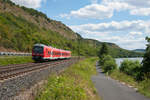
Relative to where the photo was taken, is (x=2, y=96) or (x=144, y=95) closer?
(x=2, y=96)

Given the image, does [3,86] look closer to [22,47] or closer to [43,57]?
[43,57]

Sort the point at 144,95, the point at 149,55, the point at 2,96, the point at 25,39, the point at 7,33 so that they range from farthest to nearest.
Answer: the point at 25,39 → the point at 7,33 → the point at 149,55 → the point at 144,95 → the point at 2,96

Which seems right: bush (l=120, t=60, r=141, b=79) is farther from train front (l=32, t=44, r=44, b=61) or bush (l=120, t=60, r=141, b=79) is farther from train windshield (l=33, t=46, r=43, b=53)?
train windshield (l=33, t=46, r=43, b=53)

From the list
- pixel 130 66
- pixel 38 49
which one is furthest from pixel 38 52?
pixel 130 66

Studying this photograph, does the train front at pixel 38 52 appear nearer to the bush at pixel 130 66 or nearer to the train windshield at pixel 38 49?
the train windshield at pixel 38 49

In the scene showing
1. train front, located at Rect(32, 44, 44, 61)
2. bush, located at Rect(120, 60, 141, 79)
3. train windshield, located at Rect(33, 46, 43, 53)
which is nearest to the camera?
train front, located at Rect(32, 44, 44, 61)

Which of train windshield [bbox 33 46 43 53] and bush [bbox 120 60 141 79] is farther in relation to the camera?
bush [bbox 120 60 141 79]

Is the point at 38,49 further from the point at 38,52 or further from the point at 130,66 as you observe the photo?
the point at 130,66

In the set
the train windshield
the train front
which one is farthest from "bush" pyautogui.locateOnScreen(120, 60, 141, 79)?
the train windshield

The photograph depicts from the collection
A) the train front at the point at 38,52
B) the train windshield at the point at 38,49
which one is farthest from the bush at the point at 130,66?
the train windshield at the point at 38,49

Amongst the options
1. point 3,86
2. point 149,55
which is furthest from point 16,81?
point 149,55

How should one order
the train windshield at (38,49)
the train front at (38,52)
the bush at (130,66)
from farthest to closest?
the bush at (130,66) → the train windshield at (38,49) → the train front at (38,52)

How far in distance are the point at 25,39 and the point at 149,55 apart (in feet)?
139

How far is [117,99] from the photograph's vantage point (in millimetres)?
15219
